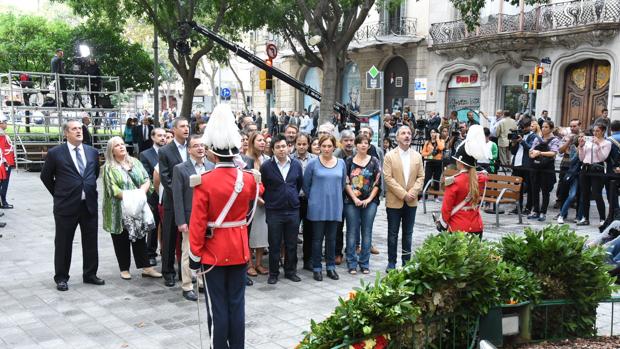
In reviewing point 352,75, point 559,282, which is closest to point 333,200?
point 559,282

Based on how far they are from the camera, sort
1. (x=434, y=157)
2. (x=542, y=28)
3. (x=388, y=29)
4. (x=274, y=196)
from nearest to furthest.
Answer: (x=274, y=196) < (x=434, y=157) < (x=542, y=28) < (x=388, y=29)

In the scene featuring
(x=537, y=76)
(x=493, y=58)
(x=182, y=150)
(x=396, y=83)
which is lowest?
(x=182, y=150)

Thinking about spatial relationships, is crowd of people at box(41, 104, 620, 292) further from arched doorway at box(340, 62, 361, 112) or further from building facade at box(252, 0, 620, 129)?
arched doorway at box(340, 62, 361, 112)

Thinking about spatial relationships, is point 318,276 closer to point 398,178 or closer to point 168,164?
point 398,178

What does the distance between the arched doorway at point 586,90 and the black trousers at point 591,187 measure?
14.1 m

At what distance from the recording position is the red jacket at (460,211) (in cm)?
614

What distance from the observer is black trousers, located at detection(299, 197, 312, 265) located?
7.53 metres

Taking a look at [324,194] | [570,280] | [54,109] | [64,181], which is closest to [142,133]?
[54,109]

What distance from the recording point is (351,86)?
36.3 m

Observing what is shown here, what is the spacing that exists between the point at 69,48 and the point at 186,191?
60.1 ft

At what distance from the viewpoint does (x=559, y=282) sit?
13.5 feet

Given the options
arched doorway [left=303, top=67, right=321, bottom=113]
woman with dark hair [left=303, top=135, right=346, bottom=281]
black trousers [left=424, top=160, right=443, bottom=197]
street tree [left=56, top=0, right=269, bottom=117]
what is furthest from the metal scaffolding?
A: arched doorway [left=303, top=67, right=321, bottom=113]

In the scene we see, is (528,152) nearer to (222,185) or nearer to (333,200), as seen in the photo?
(333,200)

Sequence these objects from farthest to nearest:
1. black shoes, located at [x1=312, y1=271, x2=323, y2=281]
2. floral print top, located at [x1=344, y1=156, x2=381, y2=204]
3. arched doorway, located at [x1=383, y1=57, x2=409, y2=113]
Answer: arched doorway, located at [x1=383, y1=57, x2=409, y2=113]
floral print top, located at [x1=344, y1=156, x2=381, y2=204]
black shoes, located at [x1=312, y1=271, x2=323, y2=281]
